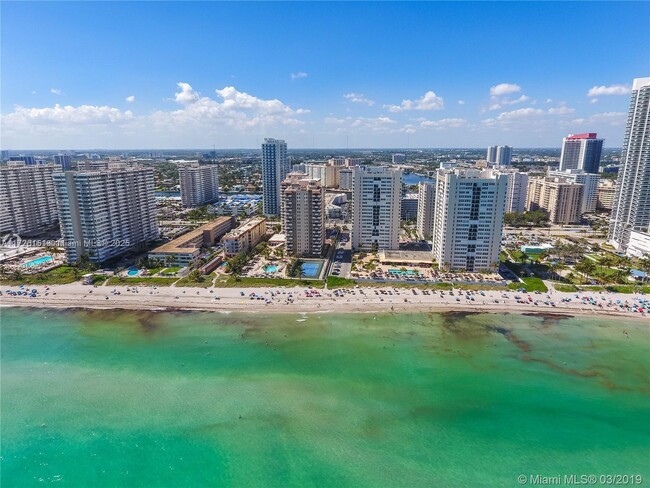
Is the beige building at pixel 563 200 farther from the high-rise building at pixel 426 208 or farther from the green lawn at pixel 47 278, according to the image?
the green lawn at pixel 47 278

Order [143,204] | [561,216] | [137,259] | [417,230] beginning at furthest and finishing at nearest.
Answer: [561,216] < [417,230] < [143,204] < [137,259]

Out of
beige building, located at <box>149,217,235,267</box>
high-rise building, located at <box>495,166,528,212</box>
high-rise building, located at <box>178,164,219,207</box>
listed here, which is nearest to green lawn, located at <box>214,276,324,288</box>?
beige building, located at <box>149,217,235,267</box>

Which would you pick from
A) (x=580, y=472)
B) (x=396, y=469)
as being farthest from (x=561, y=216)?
(x=396, y=469)

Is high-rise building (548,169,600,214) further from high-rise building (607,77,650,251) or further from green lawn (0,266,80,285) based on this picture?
green lawn (0,266,80,285)

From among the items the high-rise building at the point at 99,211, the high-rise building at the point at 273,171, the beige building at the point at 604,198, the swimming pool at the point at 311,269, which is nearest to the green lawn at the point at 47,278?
the high-rise building at the point at 99,211

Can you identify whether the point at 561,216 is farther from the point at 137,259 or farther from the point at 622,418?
the point at 137,259

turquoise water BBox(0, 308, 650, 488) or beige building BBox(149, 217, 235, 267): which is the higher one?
beige building BBox(149, 217, 235, 267)
